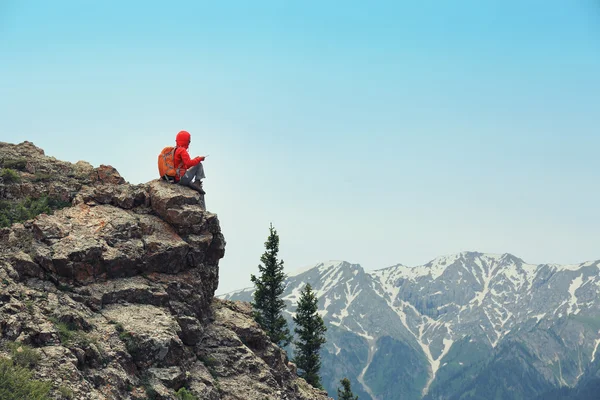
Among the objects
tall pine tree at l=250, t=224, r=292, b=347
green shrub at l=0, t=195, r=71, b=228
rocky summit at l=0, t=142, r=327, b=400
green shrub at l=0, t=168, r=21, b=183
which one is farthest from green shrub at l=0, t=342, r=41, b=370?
tall pine tree at l=250, t=224, r=292, b=347

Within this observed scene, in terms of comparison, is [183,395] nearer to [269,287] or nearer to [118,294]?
[118,294]

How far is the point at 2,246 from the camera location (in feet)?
111

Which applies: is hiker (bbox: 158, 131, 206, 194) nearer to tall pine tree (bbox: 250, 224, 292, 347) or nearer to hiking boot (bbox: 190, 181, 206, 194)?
hiking boot (bbox: 190, 181, 206, 194)

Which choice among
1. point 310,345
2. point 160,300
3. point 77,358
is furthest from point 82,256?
point 310,345

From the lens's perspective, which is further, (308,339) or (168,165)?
(308,339)

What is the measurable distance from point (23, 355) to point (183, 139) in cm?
2015

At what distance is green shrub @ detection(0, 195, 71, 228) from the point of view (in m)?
37.2

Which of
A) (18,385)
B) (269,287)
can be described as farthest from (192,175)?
(269,287)

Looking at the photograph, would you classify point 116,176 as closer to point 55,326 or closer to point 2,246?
point 2,246

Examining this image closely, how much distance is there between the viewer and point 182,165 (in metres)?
44.1

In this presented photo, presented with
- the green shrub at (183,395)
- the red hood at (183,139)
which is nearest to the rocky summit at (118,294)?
the green shrub at (183,395)

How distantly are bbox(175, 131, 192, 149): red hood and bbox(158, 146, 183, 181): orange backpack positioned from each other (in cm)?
53

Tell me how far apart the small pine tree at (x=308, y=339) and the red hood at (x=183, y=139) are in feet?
115

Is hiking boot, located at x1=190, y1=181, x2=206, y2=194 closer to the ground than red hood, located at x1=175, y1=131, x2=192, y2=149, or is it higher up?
closer to the ground
